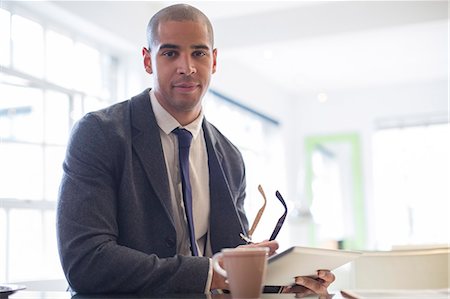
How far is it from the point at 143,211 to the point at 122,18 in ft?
13.9

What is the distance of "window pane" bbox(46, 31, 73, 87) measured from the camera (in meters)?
4.95

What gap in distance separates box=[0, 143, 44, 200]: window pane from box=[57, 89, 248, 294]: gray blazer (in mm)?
3021

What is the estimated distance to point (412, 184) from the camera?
357 inches

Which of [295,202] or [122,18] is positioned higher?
[122,18]

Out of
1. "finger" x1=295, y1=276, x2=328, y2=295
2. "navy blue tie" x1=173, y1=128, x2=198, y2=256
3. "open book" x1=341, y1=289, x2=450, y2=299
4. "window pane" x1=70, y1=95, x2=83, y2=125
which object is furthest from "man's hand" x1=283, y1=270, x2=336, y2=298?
"window pane" x1=70, y1=95, x2=83, y2=125

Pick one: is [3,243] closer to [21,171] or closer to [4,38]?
[21,171]

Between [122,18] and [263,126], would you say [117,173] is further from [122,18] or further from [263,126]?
[263,126]

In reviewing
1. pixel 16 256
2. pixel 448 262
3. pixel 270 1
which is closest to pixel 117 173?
pixel 448 262

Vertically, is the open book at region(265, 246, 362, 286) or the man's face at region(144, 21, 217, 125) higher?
the man's face at region(144, 21, 217, 125)

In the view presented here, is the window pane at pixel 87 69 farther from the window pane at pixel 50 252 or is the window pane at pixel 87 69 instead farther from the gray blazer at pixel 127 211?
the gray blazer at pixel 127 211

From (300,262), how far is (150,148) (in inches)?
20.2

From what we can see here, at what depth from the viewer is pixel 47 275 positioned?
15.7ft

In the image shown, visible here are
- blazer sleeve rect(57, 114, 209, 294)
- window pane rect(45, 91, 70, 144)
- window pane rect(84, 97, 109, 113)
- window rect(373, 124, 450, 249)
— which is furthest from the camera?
window rect(373, 124, 450, 249)

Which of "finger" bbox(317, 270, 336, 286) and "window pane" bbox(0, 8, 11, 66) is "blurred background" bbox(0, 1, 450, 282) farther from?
"finger" bbox(317, 270, 336, 286)
